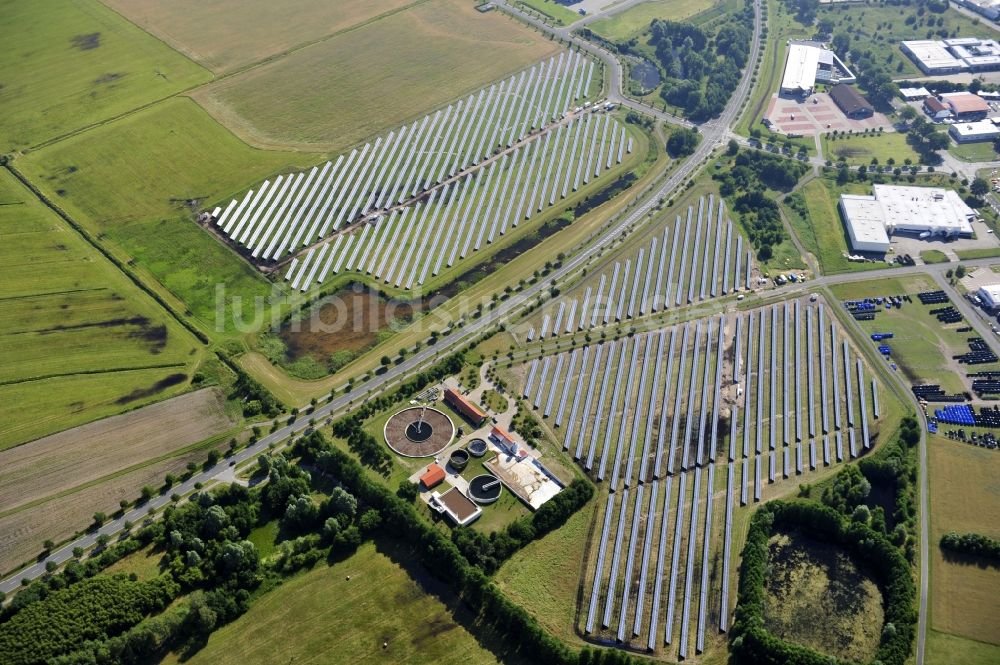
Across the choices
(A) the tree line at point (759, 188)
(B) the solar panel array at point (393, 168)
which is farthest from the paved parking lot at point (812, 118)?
(B) the solar panel array at point (393, 168)

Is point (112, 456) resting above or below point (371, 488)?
below

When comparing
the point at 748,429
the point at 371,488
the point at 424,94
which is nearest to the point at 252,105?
the point at 424,94

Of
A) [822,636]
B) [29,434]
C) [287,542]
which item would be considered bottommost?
[29,434]

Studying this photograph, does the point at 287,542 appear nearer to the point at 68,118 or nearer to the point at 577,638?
the point at 577,638

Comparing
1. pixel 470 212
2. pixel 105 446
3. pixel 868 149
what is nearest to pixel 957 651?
pixel 470 212

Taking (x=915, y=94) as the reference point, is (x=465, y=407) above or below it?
below

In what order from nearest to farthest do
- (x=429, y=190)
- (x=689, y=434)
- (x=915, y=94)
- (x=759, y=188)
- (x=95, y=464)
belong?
(x=95, y=464), (x=689, y=434), (x=429, y=190), (x=759, y=188), (x=915, y=94)

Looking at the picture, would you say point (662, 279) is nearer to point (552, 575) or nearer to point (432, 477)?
point (432, 477)
